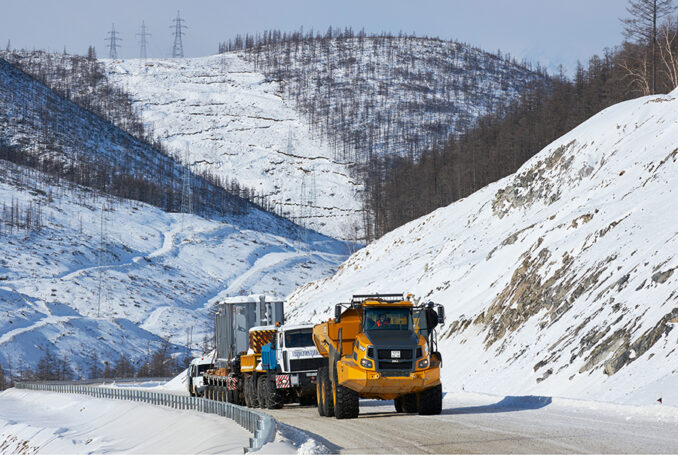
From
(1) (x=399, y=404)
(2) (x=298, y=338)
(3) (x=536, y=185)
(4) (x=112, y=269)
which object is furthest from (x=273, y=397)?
(4) (x=112, y=269)

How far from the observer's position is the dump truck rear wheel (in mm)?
22453

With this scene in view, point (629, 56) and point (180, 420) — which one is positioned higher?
point (629, 56)

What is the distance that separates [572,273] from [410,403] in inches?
555

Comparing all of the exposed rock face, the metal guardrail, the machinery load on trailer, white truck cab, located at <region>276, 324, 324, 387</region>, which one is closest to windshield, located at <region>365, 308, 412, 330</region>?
the metal guardrail

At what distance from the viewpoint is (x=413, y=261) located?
61781mm

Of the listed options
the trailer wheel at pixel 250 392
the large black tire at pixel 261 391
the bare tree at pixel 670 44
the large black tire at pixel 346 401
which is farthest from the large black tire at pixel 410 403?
the bare tree at pixel 670 44

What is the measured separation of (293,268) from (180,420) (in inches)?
5925

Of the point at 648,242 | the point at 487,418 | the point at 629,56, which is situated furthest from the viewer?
the point at 629,56

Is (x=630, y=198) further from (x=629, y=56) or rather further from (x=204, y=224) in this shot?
(x=204, y=224)

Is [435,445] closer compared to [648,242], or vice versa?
[435,445]

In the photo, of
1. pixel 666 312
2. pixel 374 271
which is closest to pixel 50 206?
pixel 374 271

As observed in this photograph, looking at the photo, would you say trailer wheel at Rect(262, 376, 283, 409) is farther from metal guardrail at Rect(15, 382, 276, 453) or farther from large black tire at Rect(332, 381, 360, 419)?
large black tire at Rect(332, 381, 360, 419)

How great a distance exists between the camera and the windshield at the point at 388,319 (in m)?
21.1

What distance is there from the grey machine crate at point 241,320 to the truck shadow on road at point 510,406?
568 inches
